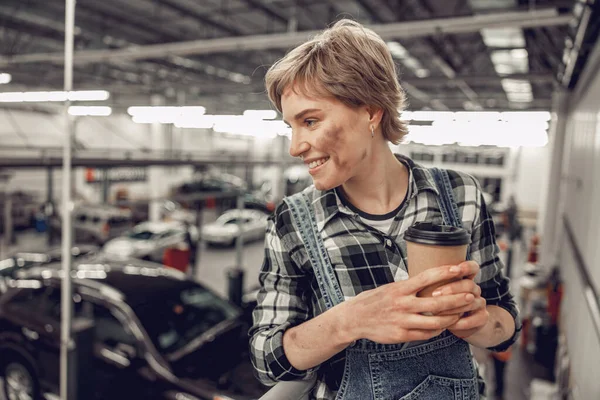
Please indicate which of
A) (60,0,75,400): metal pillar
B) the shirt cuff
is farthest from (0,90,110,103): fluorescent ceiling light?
the shirt cuff

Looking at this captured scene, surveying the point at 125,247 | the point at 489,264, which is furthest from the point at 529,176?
the point at 489,264

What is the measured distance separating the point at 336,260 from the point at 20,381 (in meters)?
4.47

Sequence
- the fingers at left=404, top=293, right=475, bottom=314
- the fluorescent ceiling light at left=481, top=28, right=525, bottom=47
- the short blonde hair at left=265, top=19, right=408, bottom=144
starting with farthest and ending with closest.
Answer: the fluorescent ceiling light at left=481, top=28, right=525, bottom=47 < the short blonde hair at left=265, top=19, right=408, bottom=144 < the fingers at left=404, top=293, right=475, bottom=314

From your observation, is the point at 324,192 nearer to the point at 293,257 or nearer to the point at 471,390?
the point at 293,257

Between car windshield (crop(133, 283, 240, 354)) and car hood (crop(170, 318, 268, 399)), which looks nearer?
car hood (crop(170, 318, 268, 399))

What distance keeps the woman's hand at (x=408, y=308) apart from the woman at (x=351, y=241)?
25 millimetres

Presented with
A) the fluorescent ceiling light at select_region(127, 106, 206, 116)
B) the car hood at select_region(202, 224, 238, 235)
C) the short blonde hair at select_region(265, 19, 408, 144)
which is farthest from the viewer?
the car hood at select_region(202, 224, 238, 235)

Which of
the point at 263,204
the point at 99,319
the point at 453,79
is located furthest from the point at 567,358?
the point at 263,204

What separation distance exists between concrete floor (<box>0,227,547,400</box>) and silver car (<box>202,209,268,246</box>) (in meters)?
0.33

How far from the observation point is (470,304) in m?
0.83

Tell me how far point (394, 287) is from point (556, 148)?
1061 centimetres

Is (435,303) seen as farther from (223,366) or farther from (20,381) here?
(20,381)

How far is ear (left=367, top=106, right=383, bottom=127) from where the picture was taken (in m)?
1.01

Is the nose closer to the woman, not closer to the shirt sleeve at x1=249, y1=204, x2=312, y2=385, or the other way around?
the woman
